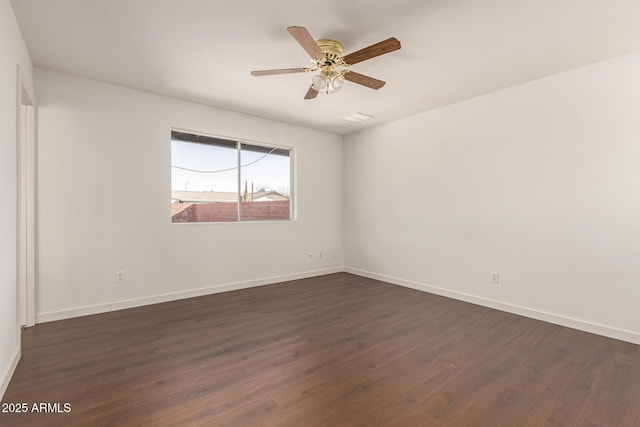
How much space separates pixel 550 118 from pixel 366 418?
3415 millimetres

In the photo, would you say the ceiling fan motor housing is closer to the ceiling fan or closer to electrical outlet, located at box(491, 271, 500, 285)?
the ceiling fan

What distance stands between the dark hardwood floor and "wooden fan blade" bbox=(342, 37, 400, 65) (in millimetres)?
2356

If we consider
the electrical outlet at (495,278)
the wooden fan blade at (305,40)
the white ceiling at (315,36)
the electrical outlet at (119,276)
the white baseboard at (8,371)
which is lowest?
the white baseboard at (8,371)

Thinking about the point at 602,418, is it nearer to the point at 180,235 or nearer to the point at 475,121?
the point at 475,121

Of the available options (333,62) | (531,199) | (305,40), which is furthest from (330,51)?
(531,199)

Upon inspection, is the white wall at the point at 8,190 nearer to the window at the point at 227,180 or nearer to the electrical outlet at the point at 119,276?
the electrical outlet at the point at 119,276

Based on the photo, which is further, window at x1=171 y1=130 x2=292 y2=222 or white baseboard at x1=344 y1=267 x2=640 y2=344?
window at x1=171 y1=130 x2=292 y2=222

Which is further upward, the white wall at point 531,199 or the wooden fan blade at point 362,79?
the wooden fan blade at point 362,79

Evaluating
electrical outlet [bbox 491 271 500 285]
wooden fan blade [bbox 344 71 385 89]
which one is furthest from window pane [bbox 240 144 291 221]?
electrical outlet [bbox 491 271 500 285]

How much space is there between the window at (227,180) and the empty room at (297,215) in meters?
0.04

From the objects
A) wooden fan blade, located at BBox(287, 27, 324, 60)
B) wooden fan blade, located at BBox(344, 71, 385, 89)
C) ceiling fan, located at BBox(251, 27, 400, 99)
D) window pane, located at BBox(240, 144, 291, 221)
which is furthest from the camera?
window pane, located at BBox(240, 144, 291, 221)

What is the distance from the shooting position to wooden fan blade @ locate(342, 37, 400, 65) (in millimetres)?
2178

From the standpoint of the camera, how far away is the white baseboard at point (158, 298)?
3.17m

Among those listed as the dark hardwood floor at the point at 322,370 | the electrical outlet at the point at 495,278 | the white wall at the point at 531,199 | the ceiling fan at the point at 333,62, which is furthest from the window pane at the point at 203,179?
the electrical outlet at the point at 495,278
